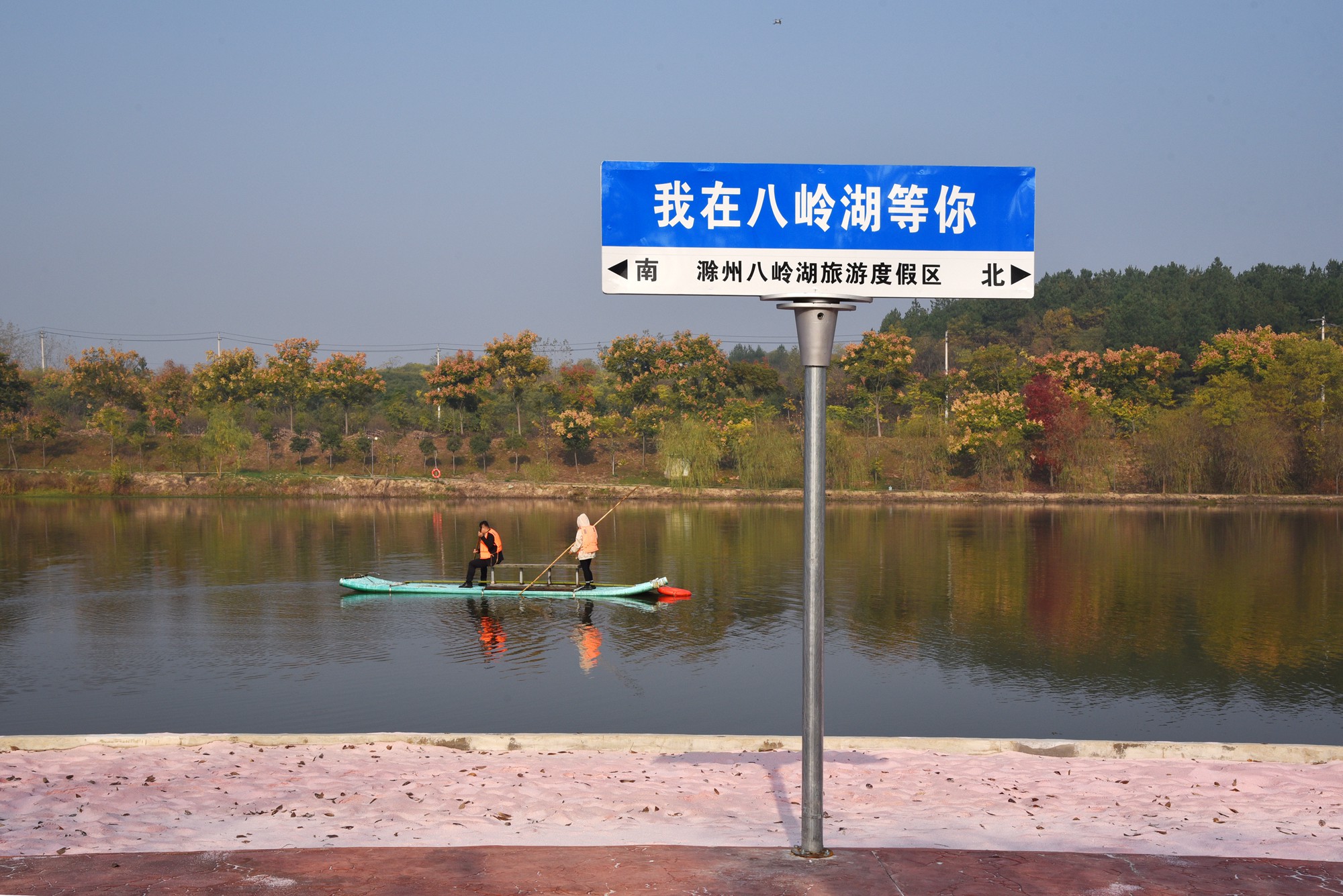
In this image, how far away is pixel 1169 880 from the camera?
604 centimetres

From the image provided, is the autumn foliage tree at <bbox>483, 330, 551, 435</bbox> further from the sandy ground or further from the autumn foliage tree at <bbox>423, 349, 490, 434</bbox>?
the sandy ground

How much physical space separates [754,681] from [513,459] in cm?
5505

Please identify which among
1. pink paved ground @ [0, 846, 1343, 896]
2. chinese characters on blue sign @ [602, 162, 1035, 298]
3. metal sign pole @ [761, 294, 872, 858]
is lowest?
pink paved ground @ [0, 846, 1343, 896]

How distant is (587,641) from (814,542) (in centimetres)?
1250

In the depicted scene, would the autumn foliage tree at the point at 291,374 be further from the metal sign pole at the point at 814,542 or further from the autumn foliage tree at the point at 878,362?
the metal sign pole at the point at 814,542

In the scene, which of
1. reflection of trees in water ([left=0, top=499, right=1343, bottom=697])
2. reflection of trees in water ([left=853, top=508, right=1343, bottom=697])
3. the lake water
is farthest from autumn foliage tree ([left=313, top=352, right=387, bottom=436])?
reflection of trees in water ([left=853, top=508, right=1343, bottom=697])

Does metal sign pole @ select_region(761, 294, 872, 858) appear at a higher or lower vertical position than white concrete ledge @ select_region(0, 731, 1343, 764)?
higher

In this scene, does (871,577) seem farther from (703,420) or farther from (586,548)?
(703,420)

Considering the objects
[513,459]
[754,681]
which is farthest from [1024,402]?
[754,681]

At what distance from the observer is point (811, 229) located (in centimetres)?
646

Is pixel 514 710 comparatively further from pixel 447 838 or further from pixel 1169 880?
pixel 1169 880

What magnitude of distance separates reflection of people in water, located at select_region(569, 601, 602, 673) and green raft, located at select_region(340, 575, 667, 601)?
1.07 m

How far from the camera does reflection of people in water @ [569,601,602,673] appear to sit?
16.5m

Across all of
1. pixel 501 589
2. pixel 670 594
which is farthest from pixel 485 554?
pixel 670 594
